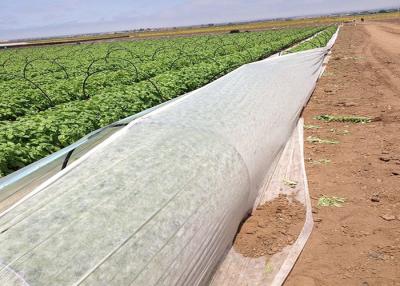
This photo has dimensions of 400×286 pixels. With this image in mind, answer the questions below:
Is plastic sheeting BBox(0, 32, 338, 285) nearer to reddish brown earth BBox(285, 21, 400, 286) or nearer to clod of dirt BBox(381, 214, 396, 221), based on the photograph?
reddish brown earth BBox(285, 21, 400, 286)

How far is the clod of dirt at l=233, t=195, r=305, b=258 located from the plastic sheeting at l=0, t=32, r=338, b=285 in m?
0.26

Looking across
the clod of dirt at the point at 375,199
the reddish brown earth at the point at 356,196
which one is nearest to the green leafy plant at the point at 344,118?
the reddish brown earth at the point at 356,196

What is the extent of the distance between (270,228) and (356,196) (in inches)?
60.9

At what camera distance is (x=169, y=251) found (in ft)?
9.31

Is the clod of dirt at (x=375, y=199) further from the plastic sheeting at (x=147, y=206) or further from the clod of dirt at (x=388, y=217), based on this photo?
the plastic sheeting at (x=147, y=206)

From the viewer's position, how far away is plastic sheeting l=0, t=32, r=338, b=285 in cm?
235

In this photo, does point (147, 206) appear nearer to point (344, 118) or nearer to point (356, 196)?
point (356, 196)

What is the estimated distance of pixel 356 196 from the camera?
5570 millimetres

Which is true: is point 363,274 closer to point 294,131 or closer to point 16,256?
point 16,256

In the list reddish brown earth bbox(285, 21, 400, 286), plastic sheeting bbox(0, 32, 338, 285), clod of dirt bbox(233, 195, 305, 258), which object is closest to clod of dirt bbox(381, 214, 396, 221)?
reddish brown earth bbox(285, 21, 400, 286)

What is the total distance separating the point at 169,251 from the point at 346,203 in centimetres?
338

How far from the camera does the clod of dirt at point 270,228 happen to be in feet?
14.6

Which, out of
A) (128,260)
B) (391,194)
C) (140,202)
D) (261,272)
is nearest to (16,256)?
(128,260)

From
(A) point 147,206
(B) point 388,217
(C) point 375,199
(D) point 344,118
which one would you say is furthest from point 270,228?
(D) point 344,118
